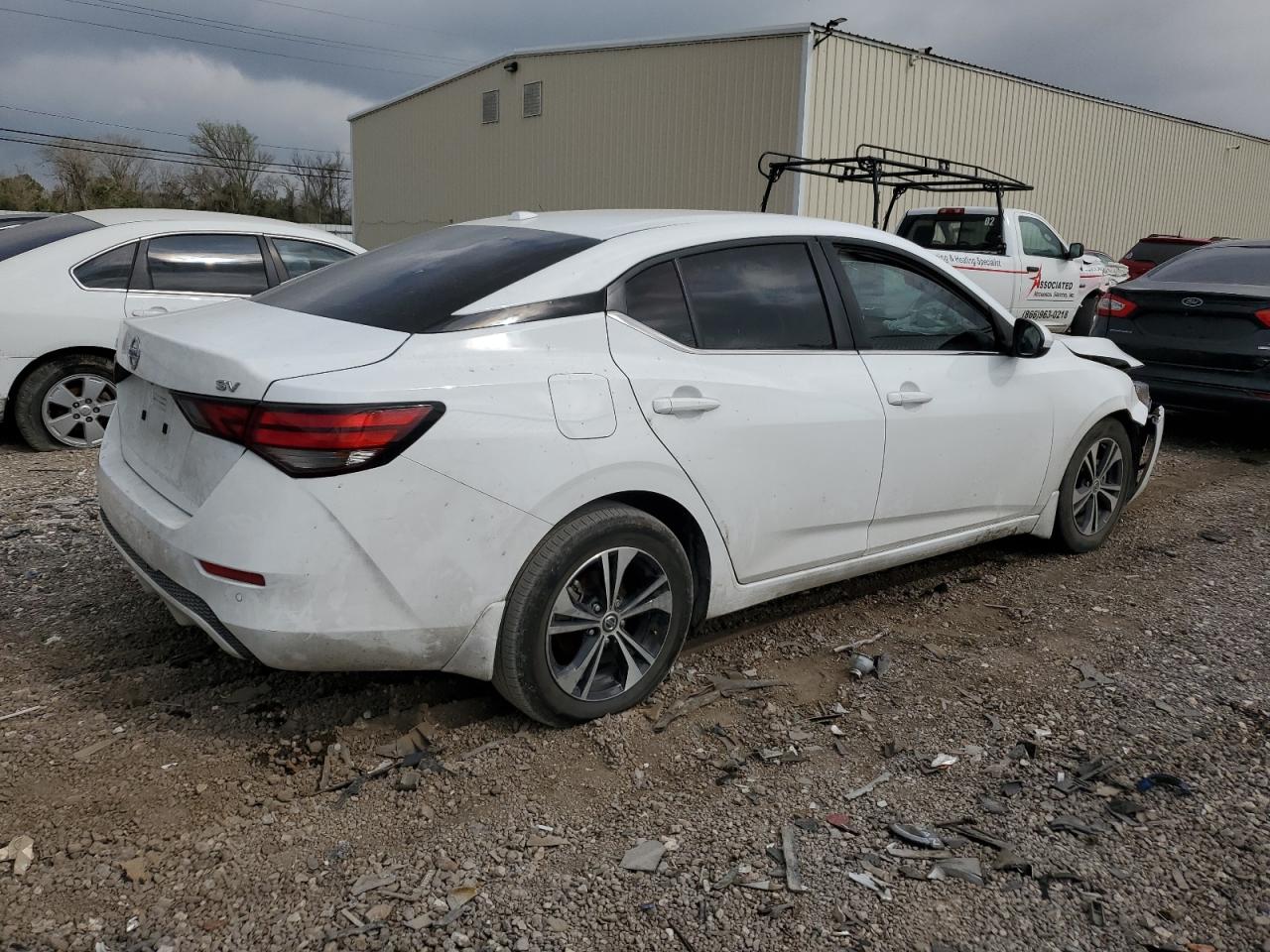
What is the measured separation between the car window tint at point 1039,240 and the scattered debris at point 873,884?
12094 millimetres

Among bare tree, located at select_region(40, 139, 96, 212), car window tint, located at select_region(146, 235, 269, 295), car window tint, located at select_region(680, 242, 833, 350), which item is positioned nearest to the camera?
car window tint, located at select_region(680, 242, 833, 350)

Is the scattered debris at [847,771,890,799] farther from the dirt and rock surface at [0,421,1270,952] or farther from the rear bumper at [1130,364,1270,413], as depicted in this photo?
the rear bumper at [1130,364,1270,413]

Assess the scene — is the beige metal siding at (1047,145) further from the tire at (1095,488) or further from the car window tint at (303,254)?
the tire at (1095,488)

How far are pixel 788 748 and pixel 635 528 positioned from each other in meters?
0.84

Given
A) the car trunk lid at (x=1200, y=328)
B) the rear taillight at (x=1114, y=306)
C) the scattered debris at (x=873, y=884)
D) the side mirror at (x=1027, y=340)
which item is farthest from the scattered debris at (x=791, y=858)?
the rear taillight at (x=1114, y=306)

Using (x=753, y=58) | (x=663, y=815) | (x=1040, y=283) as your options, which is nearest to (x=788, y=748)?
(x=663, y=815)

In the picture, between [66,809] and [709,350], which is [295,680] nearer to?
[66,809]

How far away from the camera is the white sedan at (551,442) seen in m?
2.64

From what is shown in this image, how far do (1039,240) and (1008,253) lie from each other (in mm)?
953

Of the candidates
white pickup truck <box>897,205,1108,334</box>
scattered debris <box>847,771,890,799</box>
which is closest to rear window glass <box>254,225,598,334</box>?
scattered debris <box>847,771,890,799</box>

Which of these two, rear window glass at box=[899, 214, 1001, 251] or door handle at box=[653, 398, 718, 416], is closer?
door handle at box=[653, 398, 718, 416]

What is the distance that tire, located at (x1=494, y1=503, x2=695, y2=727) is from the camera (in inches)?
115

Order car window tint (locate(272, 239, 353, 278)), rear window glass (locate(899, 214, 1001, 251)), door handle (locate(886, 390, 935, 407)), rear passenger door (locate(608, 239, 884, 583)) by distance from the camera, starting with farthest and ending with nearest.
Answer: rear window glass (locate(899, 214, 1001, 251))
car window tint (locate(272, 239, 353, 278))
door handle (locate(886, 390, 935, 407))
rear passenger door (locate(608, 239, 884, 583))

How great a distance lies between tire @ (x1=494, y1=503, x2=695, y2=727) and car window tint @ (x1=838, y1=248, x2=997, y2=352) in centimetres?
135
